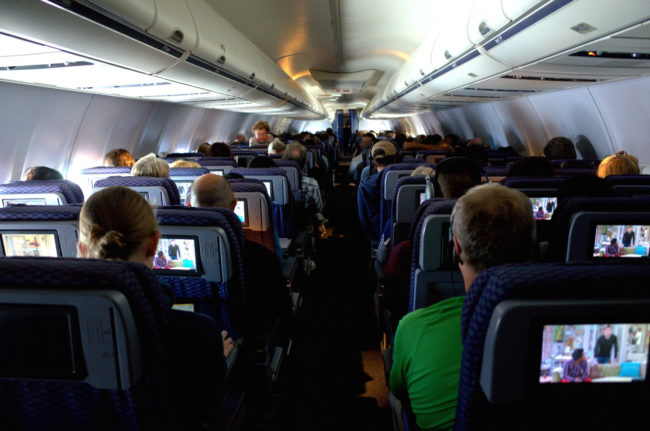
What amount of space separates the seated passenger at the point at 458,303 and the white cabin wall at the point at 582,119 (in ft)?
18.5

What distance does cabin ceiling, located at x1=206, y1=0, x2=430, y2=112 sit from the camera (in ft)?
19.5

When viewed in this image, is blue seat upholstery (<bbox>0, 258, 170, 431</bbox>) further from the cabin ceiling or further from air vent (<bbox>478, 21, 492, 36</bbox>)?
the cabin ceiling

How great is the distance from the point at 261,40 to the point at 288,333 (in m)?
5.77

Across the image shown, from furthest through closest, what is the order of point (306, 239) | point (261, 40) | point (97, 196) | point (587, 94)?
point (261, 40) < point (587, 94) < point (306, 239) < point (97, 196)

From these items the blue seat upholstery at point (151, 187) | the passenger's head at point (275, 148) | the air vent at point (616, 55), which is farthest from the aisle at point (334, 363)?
the passenger's head at point (275, 148)

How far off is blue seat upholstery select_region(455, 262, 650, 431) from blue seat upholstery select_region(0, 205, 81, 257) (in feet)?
→ 6.33

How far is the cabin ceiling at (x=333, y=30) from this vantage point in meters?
5.93

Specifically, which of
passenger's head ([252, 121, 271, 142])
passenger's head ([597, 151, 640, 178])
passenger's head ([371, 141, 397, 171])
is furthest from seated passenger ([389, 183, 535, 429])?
passenger's head ([252, 121, 271, 142])

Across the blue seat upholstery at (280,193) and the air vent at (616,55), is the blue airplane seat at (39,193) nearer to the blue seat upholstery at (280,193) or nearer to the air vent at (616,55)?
the blue seat upholstery at (280,193)

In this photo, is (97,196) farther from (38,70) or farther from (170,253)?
(38,70)

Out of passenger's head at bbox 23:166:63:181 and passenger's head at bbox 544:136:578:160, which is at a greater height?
passenger's head at bbox 544:136:578:160

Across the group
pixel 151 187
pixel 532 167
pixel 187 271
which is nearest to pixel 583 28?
pixel 532 167

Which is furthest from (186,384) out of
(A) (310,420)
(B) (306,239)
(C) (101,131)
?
(C) (101,131)

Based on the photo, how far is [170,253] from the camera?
7.50 feet
